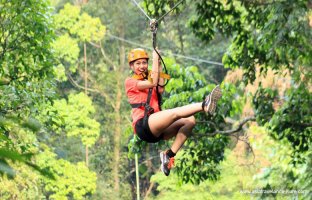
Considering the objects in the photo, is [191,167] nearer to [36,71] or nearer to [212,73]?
[36,71]

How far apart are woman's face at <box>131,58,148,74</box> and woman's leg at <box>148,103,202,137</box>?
0.32 metres

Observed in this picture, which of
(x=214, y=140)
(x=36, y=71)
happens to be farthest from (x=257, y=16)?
(x=36, y=71)

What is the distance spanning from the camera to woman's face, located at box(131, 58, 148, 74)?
4457mm

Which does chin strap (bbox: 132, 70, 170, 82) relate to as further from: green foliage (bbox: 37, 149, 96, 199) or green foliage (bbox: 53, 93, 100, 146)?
green foliage (bbox: 53, 93, 100, 146)

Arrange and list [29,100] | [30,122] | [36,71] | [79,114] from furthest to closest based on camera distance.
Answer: [79,114]
[36,71]
[29,100]
[30,122]

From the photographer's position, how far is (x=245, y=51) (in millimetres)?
7895

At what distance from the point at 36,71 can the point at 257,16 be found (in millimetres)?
2476

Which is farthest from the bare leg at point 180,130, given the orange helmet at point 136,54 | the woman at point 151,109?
the orange helmet at point 136,54

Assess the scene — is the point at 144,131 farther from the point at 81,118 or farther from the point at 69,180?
the point at 81,118

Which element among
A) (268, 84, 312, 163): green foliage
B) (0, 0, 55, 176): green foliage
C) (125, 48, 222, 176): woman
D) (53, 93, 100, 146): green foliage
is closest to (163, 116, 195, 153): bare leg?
(125, 48, 222, 176): woman

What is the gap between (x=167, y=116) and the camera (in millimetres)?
4211

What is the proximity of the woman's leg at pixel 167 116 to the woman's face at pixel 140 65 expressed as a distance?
317 mm

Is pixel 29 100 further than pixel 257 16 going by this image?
No

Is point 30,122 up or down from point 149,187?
down
